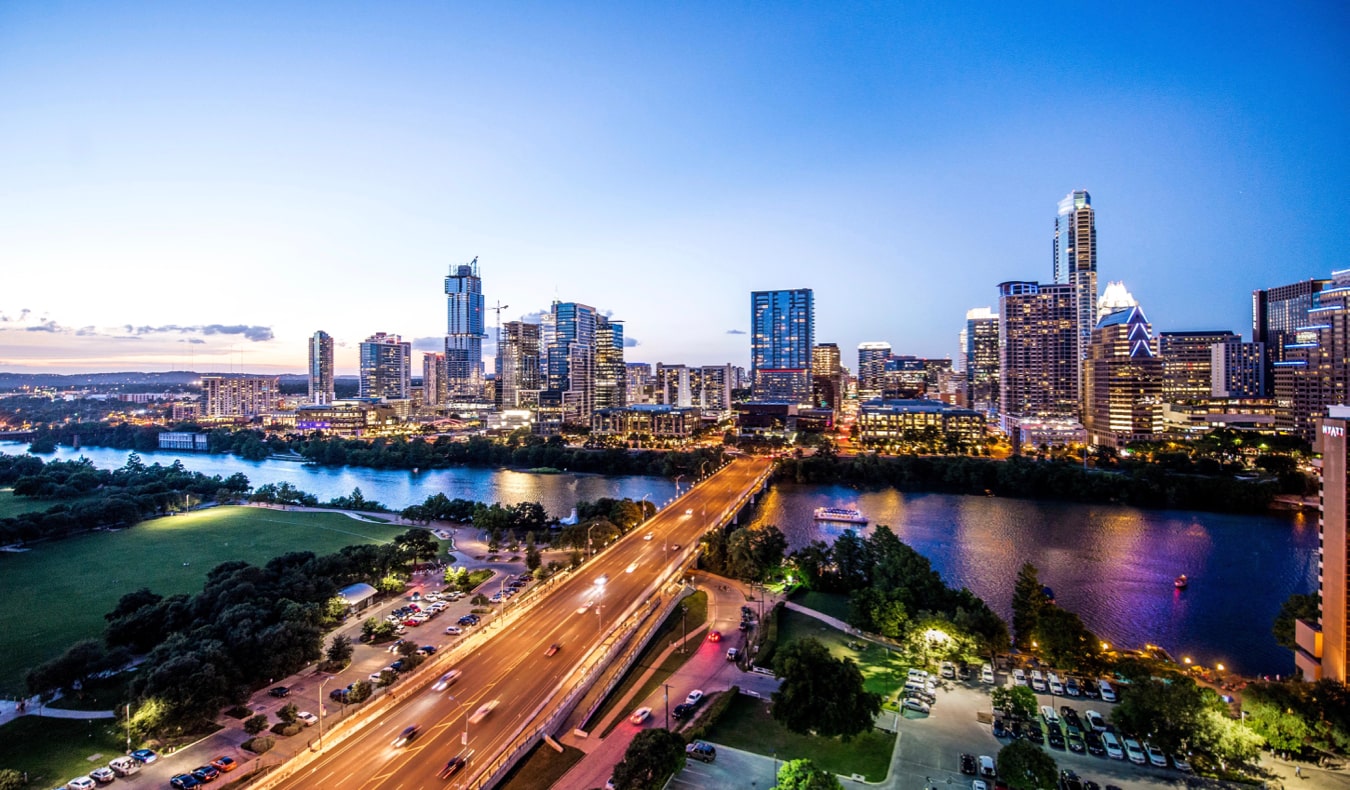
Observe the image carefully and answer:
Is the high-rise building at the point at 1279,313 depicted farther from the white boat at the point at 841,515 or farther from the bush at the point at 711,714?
the bush at the point at 711,714

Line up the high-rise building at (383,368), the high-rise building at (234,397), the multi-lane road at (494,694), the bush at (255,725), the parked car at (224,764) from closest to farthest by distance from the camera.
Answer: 1. the multi-lane road at (494,694)
2. the parked car at (224,764)
3. the bush at (255,725)
4. the high-rise building at (234,397)
5. the high-rise building at (383,368)

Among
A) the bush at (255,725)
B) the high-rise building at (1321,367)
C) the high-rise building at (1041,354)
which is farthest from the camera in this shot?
the high-rise building at (1041,354)

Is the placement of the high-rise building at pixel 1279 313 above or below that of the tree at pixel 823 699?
above

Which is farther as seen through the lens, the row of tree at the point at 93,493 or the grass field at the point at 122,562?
the row of tree at the point at 93,493

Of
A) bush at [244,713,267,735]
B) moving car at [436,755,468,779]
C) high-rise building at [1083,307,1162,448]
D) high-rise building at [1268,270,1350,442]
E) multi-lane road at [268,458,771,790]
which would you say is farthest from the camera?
high-rise building at [1083,307,1162,448]

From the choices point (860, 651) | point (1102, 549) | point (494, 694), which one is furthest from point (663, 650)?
point (1102, 549)

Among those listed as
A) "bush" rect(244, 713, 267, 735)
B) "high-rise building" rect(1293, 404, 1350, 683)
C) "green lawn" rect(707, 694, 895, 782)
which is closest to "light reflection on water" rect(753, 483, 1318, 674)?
"high-rise building" rect(1293, 404, 1350, 683)

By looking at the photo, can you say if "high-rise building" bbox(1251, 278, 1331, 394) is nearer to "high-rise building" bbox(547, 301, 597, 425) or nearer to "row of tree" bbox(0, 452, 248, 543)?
"high-rise building" bbox(547, 301, 597, 425)

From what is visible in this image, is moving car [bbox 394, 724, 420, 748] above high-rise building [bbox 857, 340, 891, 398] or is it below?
below

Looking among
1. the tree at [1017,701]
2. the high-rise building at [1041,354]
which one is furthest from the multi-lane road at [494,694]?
the high-rise building at [1041,354]
